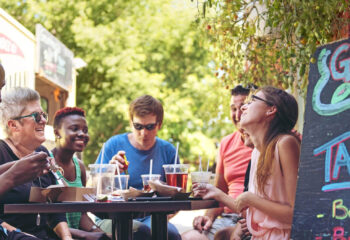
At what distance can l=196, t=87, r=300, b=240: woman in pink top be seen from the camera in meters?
2.86

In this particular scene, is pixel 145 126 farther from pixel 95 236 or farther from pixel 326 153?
pixel 326 153

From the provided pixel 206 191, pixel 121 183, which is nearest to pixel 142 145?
pixel 121 183

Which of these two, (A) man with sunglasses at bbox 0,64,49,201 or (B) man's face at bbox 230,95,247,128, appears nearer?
(A) man with sunglasses at bbox 0,64,49,201

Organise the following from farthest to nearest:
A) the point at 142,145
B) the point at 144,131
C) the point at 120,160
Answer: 1. the point at 142,145
2. the point at 144,131
3. the point at 120,160

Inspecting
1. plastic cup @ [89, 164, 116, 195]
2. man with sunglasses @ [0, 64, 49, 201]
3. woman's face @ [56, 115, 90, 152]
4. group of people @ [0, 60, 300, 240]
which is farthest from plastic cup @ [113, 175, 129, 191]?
woman's face @ [56, 115, 90, 152]

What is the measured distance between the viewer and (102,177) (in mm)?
3139

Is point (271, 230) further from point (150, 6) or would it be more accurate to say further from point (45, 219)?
point (150, 6)

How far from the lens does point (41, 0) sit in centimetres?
1962

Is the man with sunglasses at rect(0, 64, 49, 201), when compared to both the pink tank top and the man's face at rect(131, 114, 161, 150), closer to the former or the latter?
the pink tank top

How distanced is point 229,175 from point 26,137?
1.74 meters

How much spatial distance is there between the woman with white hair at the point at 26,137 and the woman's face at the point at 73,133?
59 centimetres

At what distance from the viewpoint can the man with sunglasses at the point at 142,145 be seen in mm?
4363

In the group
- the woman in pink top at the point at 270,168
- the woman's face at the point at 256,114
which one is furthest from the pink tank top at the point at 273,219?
the woman's face at the point at 256,114

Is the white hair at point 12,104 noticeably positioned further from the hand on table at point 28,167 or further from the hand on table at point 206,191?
the hand on table at point 206,191
